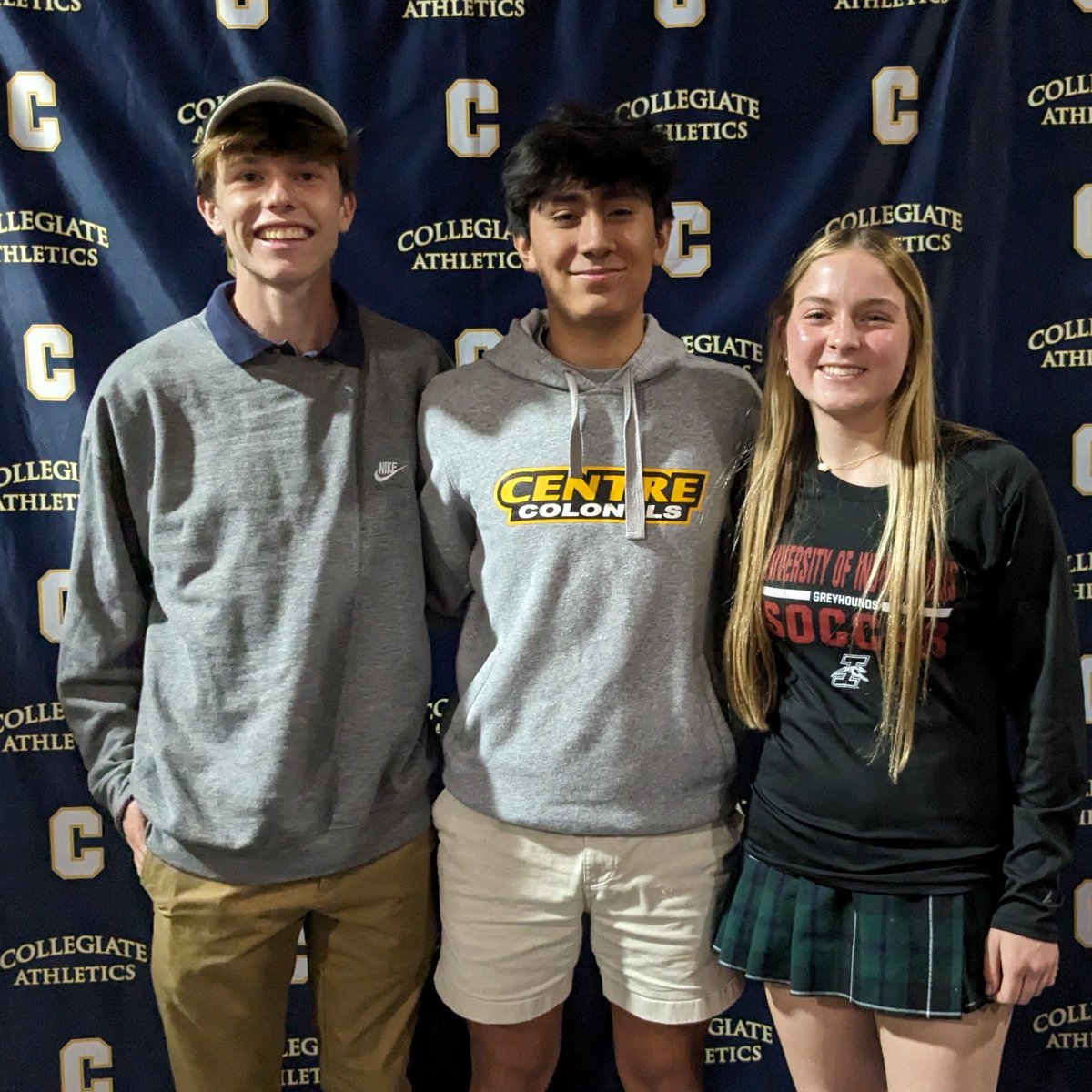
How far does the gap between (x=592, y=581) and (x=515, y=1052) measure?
754 mm

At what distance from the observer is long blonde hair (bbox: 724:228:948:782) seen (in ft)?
4.01

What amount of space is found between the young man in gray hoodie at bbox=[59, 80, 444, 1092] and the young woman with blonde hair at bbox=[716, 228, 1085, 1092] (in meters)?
0.55

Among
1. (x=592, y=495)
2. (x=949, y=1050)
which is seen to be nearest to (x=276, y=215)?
(x=592, y=495)

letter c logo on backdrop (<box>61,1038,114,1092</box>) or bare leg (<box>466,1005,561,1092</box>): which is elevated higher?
bare leg (<box>466,1005,561,1092</box>)

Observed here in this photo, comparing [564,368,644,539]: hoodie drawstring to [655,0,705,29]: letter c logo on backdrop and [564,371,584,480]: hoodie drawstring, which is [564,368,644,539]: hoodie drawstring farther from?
[655,0,705,29]: letter c logo on backdrop

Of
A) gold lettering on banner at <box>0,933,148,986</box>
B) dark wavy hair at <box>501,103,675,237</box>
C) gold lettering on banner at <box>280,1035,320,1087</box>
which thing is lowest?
gold lettering on banner at <box>280,1035,320,1087</box>

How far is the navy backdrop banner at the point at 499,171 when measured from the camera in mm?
1793

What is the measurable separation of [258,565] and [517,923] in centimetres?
65

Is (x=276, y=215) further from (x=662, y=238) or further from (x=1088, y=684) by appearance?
(x=1088, y=684)

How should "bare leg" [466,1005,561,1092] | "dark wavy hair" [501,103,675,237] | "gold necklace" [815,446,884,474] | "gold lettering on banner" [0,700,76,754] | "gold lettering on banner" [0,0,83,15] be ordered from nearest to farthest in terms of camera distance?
"gold necklace" [815,446,884,474] → "dark wavy hair" [501,103,675,237] → "bare leg" [466,1005,561,1092] → "gold lettering on banner" [0,0,83,15] → "gold lettering on banner" [0,700,76,754]

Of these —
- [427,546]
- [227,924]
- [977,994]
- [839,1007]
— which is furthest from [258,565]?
[977,994]

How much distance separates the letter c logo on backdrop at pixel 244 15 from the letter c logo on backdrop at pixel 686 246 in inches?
32.3

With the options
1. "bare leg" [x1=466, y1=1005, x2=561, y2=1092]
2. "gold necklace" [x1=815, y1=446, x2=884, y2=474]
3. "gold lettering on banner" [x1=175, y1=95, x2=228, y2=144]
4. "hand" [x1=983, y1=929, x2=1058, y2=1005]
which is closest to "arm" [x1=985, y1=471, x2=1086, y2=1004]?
"hand" [x1=983, y1=929, x2=1058, y2=1005]

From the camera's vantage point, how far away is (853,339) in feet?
4.16
